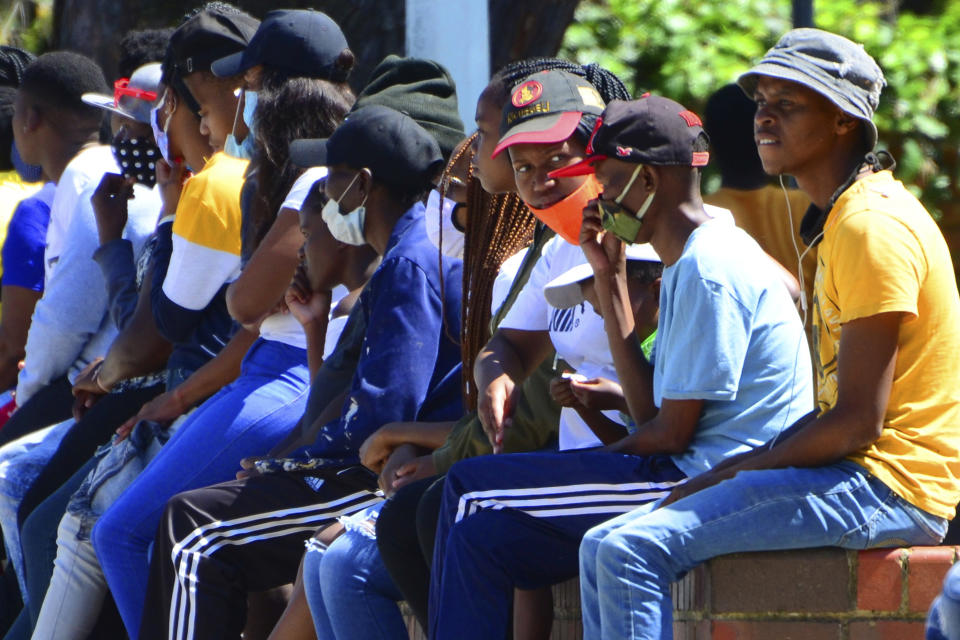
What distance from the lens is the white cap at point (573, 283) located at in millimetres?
4129

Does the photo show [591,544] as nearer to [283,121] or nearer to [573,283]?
[573,283]

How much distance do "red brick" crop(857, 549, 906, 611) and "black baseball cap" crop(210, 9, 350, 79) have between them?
2.68 metres

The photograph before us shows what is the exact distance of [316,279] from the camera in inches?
191

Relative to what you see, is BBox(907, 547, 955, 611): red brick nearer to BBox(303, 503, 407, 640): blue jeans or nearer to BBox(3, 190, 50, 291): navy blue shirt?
BBox(303, 503, 407, 640): blue jeans

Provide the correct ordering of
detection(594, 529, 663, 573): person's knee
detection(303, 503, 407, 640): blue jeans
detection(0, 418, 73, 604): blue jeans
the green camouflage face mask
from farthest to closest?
detection(0, 418, 73, 604): blue jeans, detection(303, 503, 407, 640): blue jeans, the green camouflage face mask, detection(594, 529, 663, 573): person's knee

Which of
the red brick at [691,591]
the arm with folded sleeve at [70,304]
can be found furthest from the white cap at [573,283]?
the arm with folded sleeve at [70,304]

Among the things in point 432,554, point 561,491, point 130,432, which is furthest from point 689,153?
point 130,432

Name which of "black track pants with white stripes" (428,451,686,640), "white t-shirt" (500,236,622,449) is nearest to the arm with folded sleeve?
"white t-shirt" (500,236,622,449)

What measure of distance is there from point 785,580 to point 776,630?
0.42 feet

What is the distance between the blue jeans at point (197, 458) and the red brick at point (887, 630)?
80.9 inches

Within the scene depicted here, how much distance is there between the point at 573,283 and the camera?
412cm

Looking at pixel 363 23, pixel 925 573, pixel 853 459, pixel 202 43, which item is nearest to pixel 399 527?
pixel 853 459

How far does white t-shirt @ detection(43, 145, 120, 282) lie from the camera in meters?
6.39

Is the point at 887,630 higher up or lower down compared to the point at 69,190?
higher up
